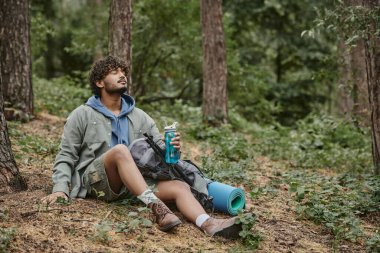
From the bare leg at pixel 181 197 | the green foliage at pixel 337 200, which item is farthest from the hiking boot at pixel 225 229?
the green foliage at pixel 337 200

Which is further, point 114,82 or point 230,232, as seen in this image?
point 114,82

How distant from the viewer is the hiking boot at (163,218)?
14.1 ft

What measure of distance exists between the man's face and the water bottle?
81cm

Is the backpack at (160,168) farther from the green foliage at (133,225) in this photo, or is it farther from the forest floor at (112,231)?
the green foliage at (133,225)

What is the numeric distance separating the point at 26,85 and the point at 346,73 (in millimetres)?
6718

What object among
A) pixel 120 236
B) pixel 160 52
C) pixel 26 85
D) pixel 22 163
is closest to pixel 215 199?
pixel 120 236

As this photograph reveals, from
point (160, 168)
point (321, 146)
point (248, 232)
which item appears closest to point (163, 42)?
point (321, 146)

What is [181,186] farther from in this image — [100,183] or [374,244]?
[374,244]

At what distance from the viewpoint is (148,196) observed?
4512 mm

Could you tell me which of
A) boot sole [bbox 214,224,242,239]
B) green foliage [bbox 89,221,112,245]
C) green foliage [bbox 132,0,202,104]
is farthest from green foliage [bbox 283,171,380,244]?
green foliage [bbox 132,0,202,104]

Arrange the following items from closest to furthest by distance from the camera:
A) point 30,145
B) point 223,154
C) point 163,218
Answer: point 163,218
point 30,145
point 223,154

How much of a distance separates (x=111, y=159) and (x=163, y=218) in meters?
0.74

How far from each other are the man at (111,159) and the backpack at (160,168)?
0.10 metres

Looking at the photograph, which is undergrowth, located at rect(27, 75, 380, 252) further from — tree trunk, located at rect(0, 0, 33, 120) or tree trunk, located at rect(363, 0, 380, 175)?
tree trunk, located at rect(0, 0, 33, 120)
